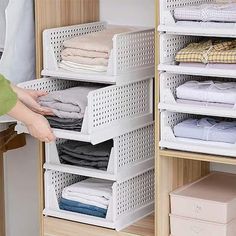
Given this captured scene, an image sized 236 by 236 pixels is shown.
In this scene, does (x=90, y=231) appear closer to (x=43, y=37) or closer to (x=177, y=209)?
(x=177, y=209)

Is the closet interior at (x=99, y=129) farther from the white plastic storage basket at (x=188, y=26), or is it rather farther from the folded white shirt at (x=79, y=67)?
the white plastic storage basket at (x=188, y=26)

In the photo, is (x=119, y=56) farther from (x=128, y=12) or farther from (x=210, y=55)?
(x=128, y=12)

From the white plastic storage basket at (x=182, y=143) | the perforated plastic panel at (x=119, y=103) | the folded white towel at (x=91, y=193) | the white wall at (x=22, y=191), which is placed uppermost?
the perforated plastic panel at (x=119, y=103)

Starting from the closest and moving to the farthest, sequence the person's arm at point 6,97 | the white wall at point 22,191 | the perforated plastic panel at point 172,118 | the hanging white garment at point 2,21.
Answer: the person's arm at point 6,97 < the perforated plastic panel at point 172,118 < the hanging white garment at point 2,21 < the white wall at point 22,191

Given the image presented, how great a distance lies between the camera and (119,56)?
2.54 m

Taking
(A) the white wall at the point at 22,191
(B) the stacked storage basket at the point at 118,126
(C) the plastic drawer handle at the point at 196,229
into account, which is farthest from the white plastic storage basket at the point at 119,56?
(A) the white wall at the point at 22,191

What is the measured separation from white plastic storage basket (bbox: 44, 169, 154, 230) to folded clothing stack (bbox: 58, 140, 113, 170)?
0.09 metres

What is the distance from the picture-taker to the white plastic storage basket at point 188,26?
2.29 metres

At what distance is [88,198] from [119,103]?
0.38 meters

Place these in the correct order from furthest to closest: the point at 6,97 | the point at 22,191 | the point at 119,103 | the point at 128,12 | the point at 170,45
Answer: the point at 22,191
the point at 128,12
the point at 119,103
the point at 170,45
the point at 6,97

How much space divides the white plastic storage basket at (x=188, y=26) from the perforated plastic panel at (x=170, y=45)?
0.05 meters

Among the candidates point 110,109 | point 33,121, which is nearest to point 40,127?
point 33,121

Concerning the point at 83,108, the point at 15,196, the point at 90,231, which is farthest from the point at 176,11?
the point at 15,196

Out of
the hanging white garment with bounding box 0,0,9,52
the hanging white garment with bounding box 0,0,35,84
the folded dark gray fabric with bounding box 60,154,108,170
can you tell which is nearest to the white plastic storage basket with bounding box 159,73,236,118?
the folded dark gray fabric with bounding box 60,154,108,170
